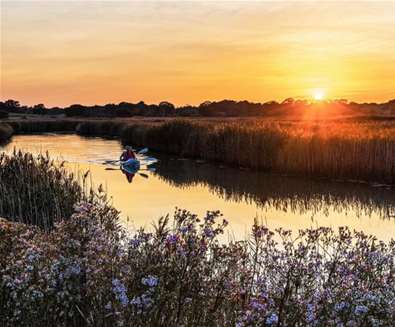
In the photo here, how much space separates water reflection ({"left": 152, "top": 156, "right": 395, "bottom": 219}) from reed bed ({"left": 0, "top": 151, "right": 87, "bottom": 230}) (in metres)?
5.82

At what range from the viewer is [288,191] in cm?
1770

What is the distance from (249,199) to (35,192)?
7.16 metres

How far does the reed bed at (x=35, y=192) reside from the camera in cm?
1082

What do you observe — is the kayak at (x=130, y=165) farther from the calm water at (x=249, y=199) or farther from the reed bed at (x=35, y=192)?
the reed bed at (x=35, y=192)

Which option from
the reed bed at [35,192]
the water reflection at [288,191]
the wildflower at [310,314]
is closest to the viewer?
the wildflower at [310,314]

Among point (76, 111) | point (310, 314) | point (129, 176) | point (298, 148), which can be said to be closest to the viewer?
point (310, 314)

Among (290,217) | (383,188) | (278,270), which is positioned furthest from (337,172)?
(278,270)

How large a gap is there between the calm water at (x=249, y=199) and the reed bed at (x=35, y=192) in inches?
39.7

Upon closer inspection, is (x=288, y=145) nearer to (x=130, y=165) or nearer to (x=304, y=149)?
(x=304, y=149)

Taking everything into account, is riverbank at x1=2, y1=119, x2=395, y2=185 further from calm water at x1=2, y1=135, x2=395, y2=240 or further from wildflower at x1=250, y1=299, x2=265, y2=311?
wildflower at x1=250, y1=299, x2=265, y2=311

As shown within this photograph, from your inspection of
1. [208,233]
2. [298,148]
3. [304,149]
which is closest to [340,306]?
[208,233]

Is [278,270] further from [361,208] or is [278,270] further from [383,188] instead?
[383,188]

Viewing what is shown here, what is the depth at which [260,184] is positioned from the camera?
19.4m

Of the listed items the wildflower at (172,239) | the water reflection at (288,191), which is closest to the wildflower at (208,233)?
the wildflower at (172,239)
